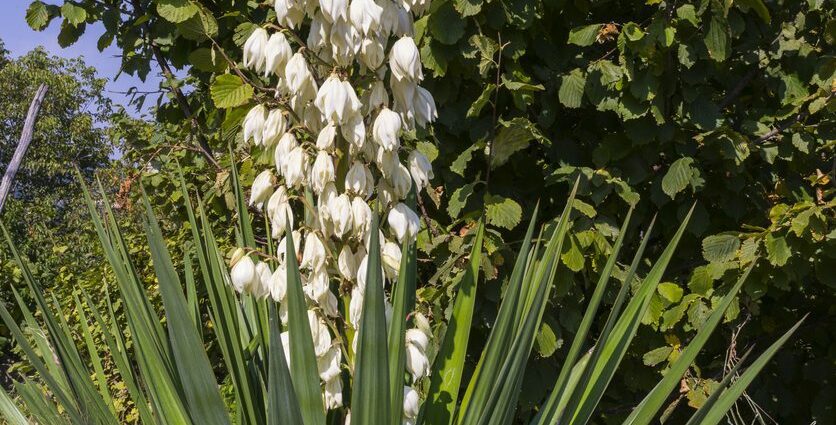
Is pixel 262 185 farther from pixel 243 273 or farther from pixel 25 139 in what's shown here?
pixel 25 139

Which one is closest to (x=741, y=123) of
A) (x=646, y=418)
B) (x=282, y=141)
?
(x=646, y=418)

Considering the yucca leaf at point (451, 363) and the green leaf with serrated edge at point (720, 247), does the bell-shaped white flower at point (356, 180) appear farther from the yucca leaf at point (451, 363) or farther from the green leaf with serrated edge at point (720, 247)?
the green leaf with serrated edge at point (720, 247)

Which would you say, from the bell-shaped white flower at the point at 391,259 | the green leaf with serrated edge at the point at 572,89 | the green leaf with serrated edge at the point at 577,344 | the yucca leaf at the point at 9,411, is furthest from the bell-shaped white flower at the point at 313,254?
the green leaf with serrated edge at the point at 572,89

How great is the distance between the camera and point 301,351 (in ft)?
4.00

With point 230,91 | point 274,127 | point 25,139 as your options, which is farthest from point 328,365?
point 25,139

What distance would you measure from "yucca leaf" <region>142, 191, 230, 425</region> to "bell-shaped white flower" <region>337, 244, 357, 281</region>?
23 centimetres

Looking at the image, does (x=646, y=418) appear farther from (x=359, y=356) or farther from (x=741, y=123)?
(x=741, y=123)

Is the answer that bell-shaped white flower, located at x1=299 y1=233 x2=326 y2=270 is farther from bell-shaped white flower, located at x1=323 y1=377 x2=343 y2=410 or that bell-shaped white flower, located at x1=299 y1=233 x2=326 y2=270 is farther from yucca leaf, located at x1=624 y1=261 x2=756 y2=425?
yucca leaf, located at x1=624 y1=261 x2=756 y2=425

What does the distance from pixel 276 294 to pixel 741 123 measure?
175 cm

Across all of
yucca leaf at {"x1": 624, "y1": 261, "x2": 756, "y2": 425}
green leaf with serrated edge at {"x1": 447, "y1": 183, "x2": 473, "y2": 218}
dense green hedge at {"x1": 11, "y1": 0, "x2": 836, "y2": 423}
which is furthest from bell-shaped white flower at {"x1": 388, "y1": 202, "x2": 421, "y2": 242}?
green leaf with serrated edge at {"x1": 447, "y1": 183, "x2": 473, "y2": 218}

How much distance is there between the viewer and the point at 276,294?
4.42ft

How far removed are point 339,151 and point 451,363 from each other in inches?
18.3

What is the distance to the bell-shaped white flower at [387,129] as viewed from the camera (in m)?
1.31

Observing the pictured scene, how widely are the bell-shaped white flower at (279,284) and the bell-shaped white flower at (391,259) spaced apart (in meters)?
0.15
